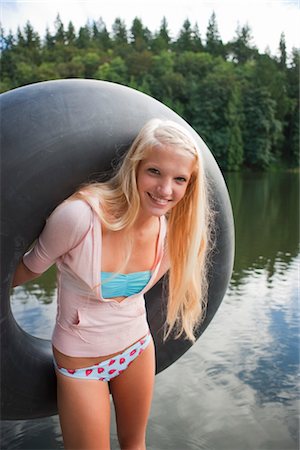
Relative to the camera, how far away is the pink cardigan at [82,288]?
1321mm

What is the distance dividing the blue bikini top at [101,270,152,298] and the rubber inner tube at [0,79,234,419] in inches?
9.2

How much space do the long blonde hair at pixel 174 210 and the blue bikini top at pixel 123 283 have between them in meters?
0.13

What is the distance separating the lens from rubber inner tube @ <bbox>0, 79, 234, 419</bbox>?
138cm

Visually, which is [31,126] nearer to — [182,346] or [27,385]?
[27,385]

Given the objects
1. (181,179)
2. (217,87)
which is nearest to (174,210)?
(181,179)

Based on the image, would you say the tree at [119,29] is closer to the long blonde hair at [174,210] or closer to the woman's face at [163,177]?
the long blonde hair at [174,210]

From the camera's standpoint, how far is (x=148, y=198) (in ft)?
4.53

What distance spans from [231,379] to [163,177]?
1.59 m

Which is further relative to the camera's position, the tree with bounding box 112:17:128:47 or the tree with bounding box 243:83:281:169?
the tree with bounding box 112:17:128:47

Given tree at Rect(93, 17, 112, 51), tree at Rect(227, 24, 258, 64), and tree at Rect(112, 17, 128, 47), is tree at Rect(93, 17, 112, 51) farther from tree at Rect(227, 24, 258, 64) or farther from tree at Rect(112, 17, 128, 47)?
tree at Rect(227, 24, 258, 64)

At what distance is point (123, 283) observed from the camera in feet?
4.72

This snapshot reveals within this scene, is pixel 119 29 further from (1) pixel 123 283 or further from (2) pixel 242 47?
(1) pixel 123 283

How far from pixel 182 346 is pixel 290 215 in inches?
253

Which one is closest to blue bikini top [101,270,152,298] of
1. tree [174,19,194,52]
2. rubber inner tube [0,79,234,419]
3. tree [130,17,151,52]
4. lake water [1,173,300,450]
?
rubber inner tube [0,79,234,419]
